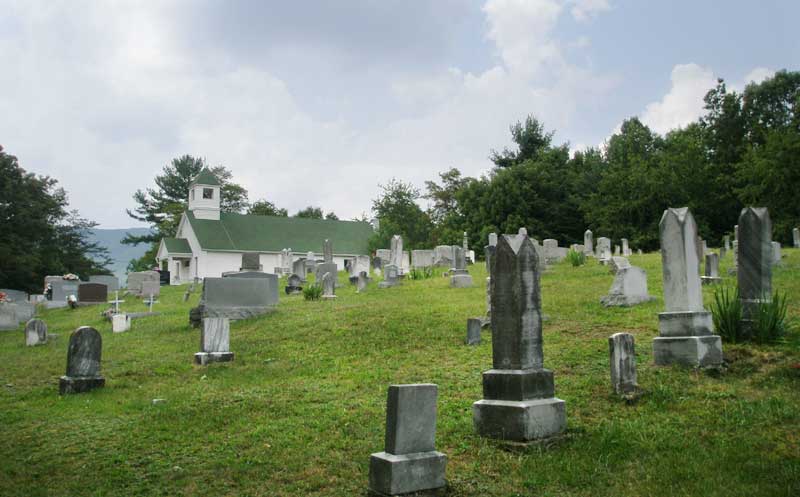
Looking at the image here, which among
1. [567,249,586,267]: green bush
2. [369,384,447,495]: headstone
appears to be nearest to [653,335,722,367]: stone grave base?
[369,384,447,495]: headstone

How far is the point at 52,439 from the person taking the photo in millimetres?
7742

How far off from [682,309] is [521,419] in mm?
3748

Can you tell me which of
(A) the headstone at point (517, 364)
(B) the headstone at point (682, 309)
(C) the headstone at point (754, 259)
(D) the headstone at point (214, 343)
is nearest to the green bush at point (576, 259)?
(C) the headstone at point (754, 259)

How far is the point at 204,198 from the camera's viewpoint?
56344mm

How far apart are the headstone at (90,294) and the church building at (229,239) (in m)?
22.4

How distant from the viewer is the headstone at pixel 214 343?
40.4ft

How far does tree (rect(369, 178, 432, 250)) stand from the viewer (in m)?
47.5

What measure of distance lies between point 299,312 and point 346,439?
11.0m

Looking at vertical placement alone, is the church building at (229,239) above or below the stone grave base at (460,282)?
above

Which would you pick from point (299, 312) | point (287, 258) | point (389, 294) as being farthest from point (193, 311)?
point (287, 258)

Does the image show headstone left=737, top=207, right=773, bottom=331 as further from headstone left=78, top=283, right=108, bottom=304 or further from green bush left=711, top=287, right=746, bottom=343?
headstone left=78, top=283, right=108, bottom=304

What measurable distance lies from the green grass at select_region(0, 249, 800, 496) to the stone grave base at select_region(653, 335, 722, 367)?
238 mm

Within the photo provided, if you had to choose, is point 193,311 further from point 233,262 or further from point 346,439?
point 233,262

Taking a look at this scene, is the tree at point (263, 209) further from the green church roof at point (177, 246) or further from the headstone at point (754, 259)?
the headstone at point (754, 259)
